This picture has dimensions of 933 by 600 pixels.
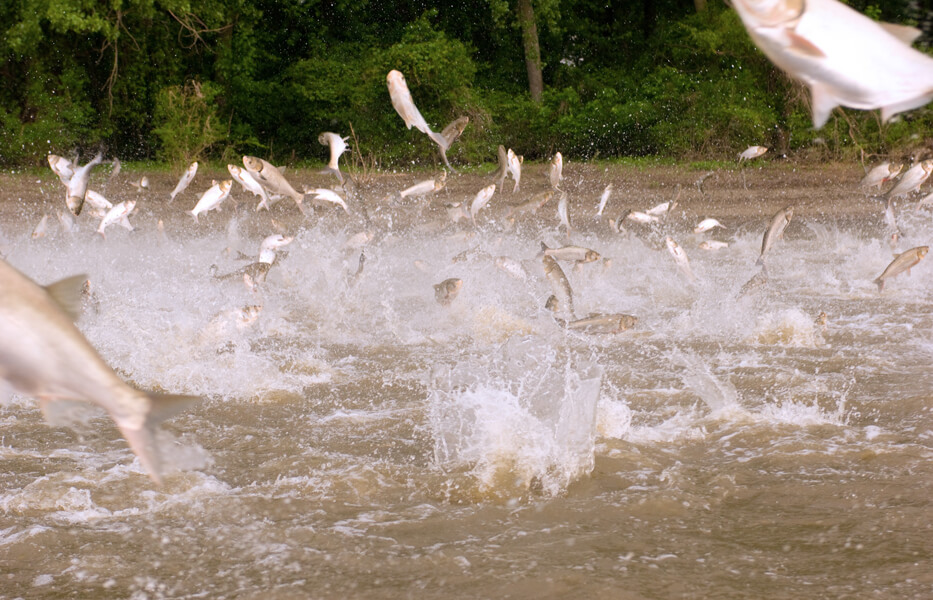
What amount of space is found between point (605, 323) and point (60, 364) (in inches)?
200

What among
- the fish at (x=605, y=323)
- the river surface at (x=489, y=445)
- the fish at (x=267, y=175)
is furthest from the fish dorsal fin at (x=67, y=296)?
the fish at (x=267, y=175)

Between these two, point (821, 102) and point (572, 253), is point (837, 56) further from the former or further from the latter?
point (572, 253)

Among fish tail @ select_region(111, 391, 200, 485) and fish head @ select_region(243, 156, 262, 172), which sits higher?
fish head @ select_region(243, 156, 262, 172)

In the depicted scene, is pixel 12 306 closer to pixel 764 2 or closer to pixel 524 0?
pixel 764 2

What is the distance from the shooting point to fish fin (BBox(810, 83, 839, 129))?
74.6 inches

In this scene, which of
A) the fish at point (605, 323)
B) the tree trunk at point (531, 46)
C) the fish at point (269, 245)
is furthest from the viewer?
the tree trunk at point (531, 46)

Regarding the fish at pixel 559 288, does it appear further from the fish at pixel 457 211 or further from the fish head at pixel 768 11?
the fish head at pixel 768 11

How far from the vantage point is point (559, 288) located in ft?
23.1

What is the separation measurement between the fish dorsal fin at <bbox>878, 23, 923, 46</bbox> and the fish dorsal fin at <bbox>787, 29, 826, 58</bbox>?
0.72 ft

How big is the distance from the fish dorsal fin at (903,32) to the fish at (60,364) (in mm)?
1601

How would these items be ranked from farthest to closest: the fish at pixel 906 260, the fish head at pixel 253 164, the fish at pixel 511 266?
the fish at pixel 511 266 < the fish head at pixel 253 164 < the fish at pixel 906 260

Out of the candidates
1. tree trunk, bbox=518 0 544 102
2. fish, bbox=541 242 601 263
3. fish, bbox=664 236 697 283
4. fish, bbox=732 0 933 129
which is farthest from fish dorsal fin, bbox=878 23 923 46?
tree trunk, bbox=518 0 544 102

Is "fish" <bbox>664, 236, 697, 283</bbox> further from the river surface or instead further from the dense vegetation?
the dense vegetation

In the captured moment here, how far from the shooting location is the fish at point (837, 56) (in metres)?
1.80
